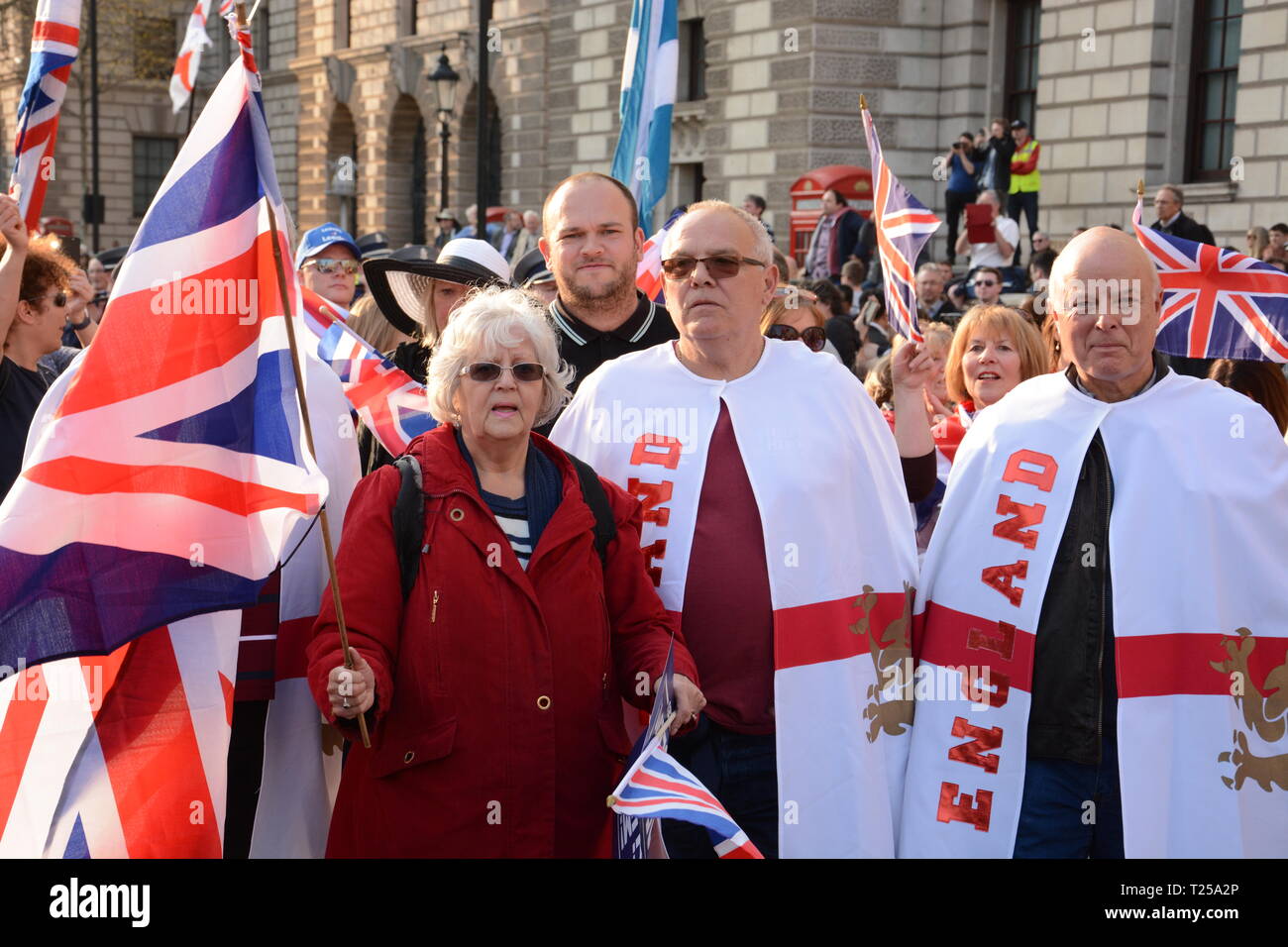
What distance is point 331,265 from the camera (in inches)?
283

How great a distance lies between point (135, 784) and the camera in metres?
3.71

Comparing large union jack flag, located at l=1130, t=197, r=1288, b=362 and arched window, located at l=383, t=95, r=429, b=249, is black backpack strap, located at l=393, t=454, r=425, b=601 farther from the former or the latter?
arched window, located at l=383, t=95, r=429, b=249

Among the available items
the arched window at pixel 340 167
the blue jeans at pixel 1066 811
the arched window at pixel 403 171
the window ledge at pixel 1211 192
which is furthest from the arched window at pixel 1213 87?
the arched window at pixel 340 167

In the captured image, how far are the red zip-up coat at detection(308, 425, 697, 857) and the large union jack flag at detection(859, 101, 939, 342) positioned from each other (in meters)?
1.84

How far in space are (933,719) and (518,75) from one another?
27948 mm

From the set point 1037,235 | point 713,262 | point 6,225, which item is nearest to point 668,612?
point 713,262

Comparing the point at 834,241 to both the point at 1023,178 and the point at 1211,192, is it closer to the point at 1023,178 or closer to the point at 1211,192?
the point at 1023,178

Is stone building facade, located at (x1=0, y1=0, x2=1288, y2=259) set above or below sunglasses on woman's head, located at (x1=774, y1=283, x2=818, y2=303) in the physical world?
above

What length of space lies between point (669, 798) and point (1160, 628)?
1336mm

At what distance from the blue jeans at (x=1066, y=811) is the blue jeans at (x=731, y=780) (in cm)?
62

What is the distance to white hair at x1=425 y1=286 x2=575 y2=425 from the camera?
12.1 ft

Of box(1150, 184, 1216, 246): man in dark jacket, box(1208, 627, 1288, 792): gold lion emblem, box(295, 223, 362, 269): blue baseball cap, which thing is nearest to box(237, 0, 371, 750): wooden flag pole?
Result: box(1208, 627, 1288, 792): gold lion emblem

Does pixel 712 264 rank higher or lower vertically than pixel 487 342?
higher

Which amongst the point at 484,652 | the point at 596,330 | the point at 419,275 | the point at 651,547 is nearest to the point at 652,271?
the point at 419,275
